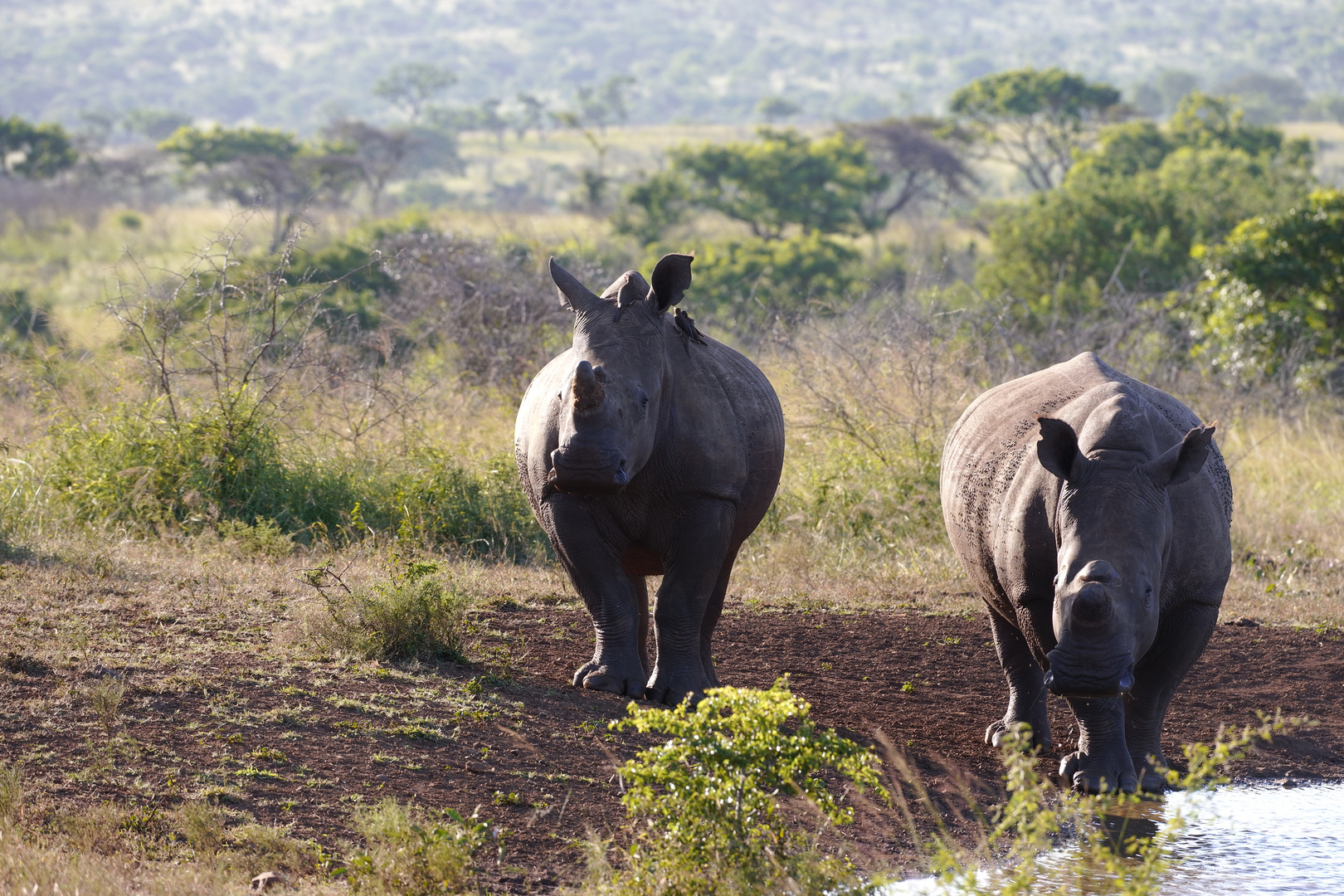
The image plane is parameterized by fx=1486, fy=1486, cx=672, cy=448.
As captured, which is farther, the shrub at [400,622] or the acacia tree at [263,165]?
the acacia tree at [263,165]

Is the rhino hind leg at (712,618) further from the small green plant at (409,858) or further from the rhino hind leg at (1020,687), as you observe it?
the small green plant at (409,858)

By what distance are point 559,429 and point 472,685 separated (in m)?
1.26

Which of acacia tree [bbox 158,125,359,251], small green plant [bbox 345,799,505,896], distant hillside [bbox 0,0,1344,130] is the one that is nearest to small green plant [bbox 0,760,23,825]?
small green plant [bbox 345,799,505,896]

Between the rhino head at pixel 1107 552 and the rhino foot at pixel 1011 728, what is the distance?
134 centimetres

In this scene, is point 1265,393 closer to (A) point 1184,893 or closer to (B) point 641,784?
(A) point 1184,893

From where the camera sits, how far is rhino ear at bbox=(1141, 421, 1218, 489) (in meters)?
5.10

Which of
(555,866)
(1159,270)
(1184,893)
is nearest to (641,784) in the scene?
(555,866)

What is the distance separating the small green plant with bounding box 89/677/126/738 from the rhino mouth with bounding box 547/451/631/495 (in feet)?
6.06

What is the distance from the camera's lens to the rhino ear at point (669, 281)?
6316 mm

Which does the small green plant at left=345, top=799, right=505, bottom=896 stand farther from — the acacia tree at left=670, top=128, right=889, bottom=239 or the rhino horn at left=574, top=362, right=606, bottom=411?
the acacia tree at left=670, top=128, right=889, bottom=239

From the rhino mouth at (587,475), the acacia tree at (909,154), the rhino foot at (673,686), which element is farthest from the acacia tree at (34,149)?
the rhino mouth at (587,475)

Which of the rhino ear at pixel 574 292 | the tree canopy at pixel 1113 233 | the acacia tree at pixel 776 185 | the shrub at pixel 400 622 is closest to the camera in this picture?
the rhino ear at pixel 574 292

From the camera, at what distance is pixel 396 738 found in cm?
577

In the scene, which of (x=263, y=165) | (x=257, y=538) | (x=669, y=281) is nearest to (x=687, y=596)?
(x=669, y=281)
